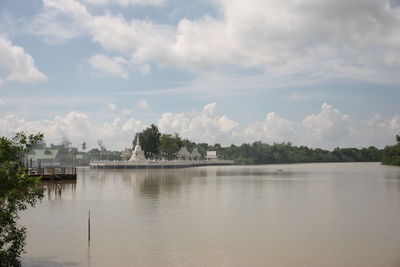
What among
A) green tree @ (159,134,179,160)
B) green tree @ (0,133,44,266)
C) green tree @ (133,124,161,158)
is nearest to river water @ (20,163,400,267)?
green tree @ (0,133,44,266)

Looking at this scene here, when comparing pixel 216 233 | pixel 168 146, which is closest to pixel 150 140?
pixel 168 146

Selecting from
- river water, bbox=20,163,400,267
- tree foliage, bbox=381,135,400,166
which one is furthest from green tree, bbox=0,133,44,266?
tree foliage, bbox=381,135,400,166

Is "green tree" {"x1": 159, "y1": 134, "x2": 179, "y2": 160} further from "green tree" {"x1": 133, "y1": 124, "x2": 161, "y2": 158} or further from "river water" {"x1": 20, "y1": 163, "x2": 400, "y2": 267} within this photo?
"river water" {"x1": 20, "y1": 163, "x2": 400, "y2": 267}

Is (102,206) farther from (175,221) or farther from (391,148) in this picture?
(391,148)

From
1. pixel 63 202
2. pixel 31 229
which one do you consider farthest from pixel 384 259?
pixel 63 202

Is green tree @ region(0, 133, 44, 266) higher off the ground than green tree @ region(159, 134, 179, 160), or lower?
lower

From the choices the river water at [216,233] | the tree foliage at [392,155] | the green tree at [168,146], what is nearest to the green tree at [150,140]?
the green tree at [168,146]

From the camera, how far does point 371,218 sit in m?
31.4

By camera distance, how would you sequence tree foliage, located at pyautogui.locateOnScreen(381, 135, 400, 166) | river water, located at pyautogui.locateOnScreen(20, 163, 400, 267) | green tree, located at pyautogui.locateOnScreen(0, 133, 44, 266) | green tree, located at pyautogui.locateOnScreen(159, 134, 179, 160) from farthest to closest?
green tree, located at pyautogui.locateOnScreen(159, 134, 179, 160), tree foliage, located at pyautogui.locateOnScreen(381, 135, 400, 166), river water, located at pyautogui.locateOnScreen(20, 163, 400, 267), green tree, located at pyautogui.locateOnScreen(0, 133, 44, 266)

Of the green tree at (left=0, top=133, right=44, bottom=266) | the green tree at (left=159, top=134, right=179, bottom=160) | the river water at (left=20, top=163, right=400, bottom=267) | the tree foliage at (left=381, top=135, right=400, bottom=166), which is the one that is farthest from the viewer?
the green tree at (left=159, top=134, right=179, bottom=160)

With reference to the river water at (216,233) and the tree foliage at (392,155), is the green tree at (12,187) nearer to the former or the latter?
the river water at (216,233)

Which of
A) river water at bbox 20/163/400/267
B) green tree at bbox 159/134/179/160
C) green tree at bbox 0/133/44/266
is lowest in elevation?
river water at bbox 20/163/400/267

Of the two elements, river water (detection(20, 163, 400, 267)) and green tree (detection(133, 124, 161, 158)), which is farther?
green tree (detection(133, 124, 161, 158))

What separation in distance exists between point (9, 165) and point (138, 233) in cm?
1014
